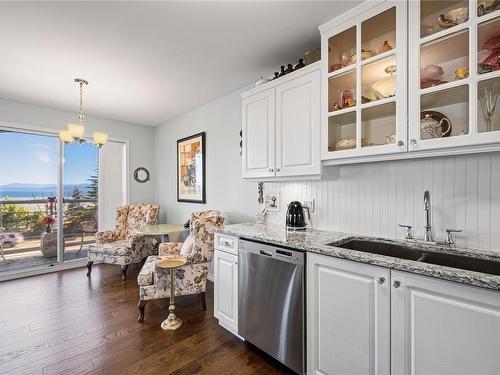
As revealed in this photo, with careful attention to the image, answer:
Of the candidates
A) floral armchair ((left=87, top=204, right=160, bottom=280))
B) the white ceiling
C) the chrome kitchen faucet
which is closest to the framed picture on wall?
floral armchair ((left=87, top=204, right=160, bottom=280))

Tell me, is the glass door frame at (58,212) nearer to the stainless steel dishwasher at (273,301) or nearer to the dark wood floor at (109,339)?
the dark wood floor at (109,339)

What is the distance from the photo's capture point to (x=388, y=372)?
1.28 m

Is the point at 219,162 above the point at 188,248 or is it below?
above

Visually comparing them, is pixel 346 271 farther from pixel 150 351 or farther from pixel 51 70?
pixel 51 70

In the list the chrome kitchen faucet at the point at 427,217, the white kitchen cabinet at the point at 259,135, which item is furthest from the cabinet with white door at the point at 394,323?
the white kitchen cabinet at the point at 259,135

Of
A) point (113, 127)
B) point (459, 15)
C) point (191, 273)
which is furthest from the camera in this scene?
point (113, 127)

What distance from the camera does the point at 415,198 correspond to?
172cm

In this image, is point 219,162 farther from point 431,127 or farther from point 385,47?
point 431,127

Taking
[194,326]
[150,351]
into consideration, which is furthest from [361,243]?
[150,351]

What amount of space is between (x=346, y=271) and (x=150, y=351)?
1625mm

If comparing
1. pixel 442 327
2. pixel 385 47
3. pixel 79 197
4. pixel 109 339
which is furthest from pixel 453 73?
pixel 79 197

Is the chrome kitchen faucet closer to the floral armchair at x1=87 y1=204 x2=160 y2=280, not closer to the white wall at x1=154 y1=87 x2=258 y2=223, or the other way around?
the white wall at x1=154 y1=87 x2=258 y2=223

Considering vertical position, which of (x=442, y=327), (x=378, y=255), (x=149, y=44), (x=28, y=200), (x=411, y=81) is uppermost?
(x=149, y=44)

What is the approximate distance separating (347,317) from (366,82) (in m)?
1.47
